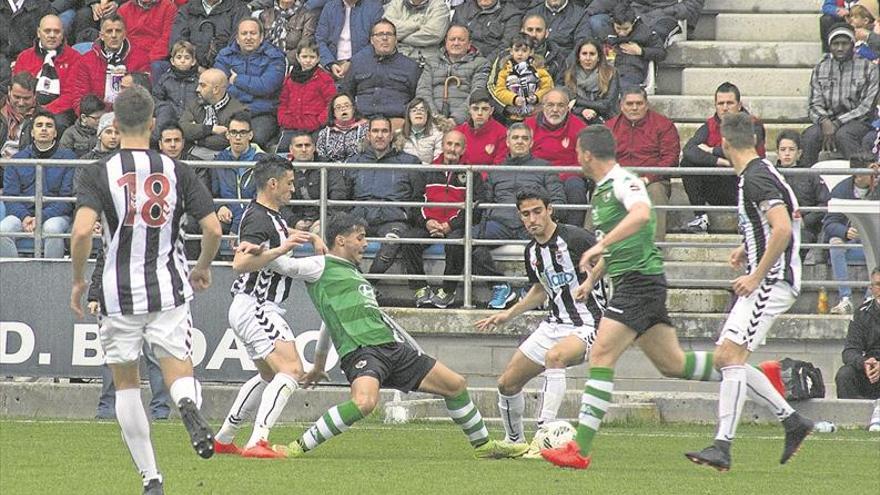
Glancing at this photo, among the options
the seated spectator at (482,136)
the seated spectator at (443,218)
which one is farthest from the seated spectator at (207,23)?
the seated spectator at (443,218)

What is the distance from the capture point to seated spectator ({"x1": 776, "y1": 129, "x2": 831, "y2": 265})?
17344 mm

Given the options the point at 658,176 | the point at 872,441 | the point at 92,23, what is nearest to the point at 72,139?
the point at 92,23

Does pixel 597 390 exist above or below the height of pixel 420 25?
below

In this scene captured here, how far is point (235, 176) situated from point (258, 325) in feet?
16.9

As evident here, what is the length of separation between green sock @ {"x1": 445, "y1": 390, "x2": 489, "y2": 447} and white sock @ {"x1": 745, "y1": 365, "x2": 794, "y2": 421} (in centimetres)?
Result: 192

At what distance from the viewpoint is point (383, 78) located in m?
19.4

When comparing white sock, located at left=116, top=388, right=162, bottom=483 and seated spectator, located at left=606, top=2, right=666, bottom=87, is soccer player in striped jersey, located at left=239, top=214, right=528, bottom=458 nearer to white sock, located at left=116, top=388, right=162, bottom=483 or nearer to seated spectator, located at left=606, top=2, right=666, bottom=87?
white sock, located at left=116, top=388, right=162, bottom=483

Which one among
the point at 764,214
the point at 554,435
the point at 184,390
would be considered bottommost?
the point at 554,435

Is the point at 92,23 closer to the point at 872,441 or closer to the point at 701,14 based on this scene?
the point at 701,14

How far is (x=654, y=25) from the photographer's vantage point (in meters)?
20.0

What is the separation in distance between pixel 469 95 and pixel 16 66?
18.0ft

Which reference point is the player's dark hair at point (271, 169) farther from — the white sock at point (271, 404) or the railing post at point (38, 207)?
the railing post at point (38, 207)

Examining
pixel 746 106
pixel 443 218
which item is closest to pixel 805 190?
pixel 746 106

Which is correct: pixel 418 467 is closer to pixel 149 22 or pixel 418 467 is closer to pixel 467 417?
pixel 467 417
